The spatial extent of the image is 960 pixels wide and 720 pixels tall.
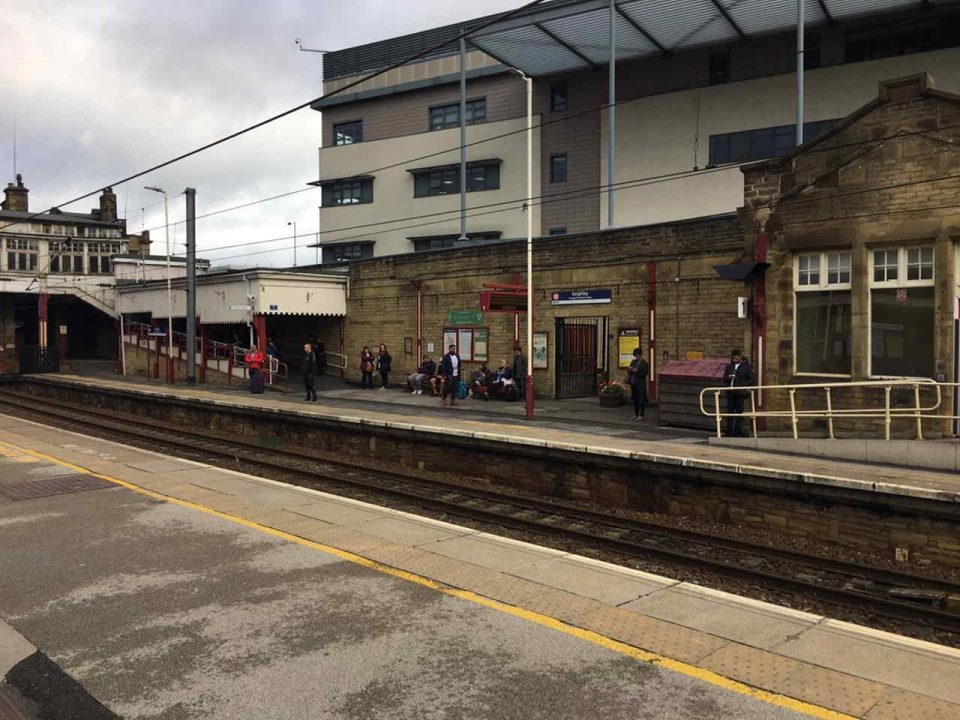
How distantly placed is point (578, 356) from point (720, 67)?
16577 millimetres

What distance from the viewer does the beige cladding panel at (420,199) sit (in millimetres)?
37062

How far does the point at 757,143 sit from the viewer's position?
30.2 meters

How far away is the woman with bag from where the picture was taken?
2666 centimetres

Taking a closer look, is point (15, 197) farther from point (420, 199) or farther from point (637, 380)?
point (637, 380)

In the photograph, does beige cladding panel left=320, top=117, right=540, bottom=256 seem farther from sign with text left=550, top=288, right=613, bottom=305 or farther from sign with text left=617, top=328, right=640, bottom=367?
sign with text left=617, top=328, right=640, bottom=367

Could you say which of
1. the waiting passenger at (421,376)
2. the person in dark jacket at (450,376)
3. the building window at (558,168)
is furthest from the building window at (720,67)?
the person in dark jacket at (450,376)

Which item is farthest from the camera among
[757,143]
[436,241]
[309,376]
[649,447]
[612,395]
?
[436,241]

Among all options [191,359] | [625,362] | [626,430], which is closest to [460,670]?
[626,430]

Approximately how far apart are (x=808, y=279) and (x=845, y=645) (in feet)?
34.7

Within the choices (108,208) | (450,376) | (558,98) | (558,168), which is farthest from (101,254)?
(450,376)

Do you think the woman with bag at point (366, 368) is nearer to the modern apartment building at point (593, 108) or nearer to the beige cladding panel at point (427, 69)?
the modern apartment building at point (593, 108)

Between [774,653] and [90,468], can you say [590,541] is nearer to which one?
[774,653]

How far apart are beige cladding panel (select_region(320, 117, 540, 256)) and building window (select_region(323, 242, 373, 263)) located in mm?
429

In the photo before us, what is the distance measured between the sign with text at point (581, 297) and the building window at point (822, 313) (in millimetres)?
6771
